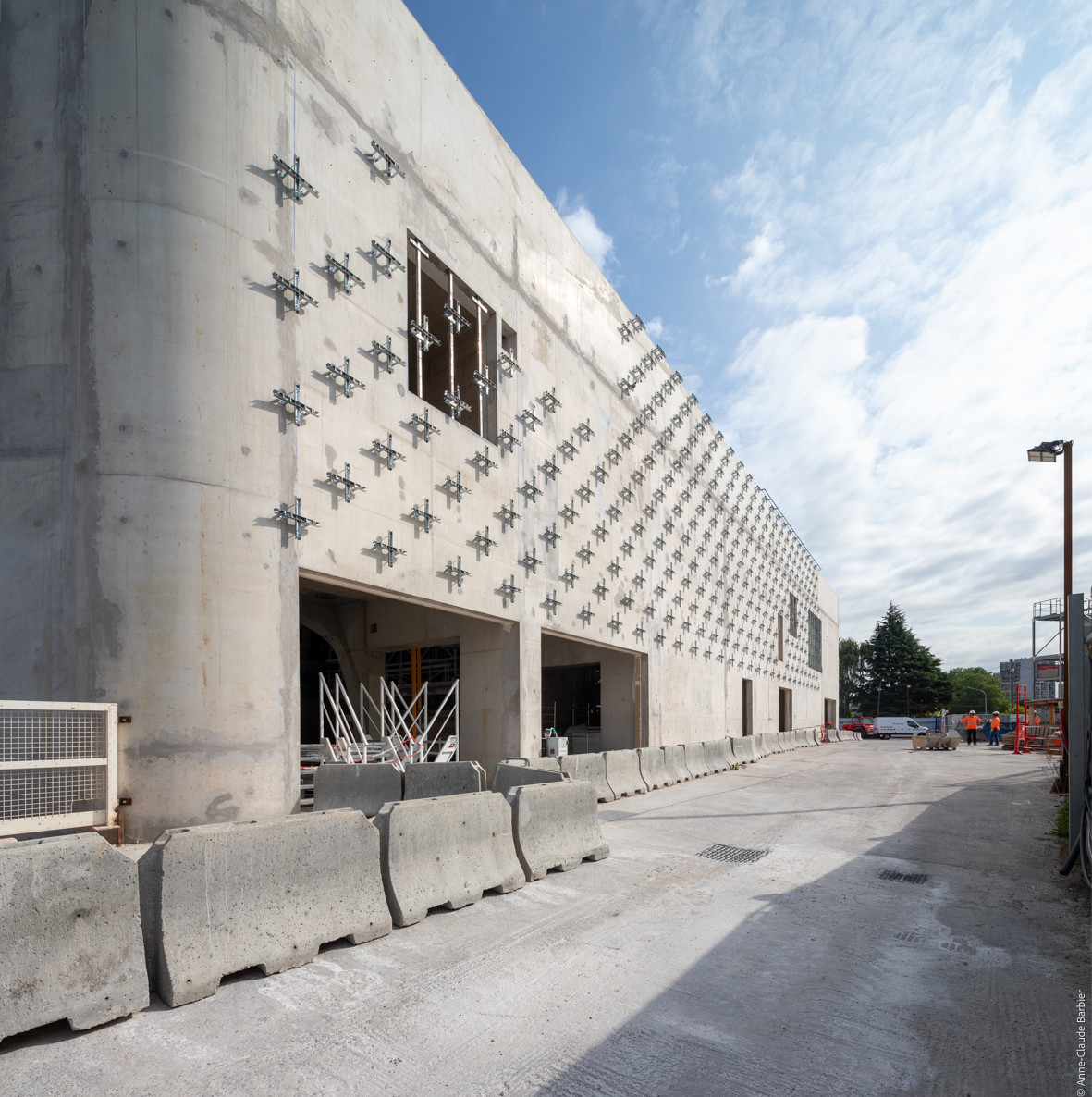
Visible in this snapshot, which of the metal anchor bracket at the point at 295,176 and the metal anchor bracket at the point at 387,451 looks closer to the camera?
the metal anchor bracket at the point at 295,176

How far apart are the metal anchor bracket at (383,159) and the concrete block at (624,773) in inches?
441

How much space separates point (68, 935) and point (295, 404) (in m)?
7.83

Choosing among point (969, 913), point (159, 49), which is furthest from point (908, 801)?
point (159, 49)

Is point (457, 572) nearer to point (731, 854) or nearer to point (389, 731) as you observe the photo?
point (389, 731)

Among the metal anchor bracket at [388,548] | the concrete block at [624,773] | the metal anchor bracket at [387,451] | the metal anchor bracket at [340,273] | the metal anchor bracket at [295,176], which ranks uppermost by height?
the metal anchor bracket at [295,176]

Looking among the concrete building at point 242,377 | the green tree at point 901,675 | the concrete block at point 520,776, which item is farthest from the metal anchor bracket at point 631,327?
the green tree at point 901,675

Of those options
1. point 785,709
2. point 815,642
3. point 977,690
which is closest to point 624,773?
point 785,709

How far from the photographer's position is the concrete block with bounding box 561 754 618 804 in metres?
13.4

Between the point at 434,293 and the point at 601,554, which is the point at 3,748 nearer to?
the point at 434,293

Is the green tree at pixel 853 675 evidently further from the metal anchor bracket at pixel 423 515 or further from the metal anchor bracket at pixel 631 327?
the metal anchor bracket at pixel 423 515

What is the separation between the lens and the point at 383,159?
12.9 meters

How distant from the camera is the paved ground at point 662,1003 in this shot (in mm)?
3660

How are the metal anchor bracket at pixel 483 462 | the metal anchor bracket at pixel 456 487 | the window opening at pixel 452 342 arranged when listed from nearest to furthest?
the metal anchor bracket at pixel 456 487, the window opening at pixel 452 342, the metal anchor bracket at pixel 483 462

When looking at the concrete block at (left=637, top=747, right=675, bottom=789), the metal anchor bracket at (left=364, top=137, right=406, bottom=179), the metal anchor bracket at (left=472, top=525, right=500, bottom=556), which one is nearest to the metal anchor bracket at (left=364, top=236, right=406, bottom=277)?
the metal anchor bracket at (left=364, top=137, right=406, bottom=179)
